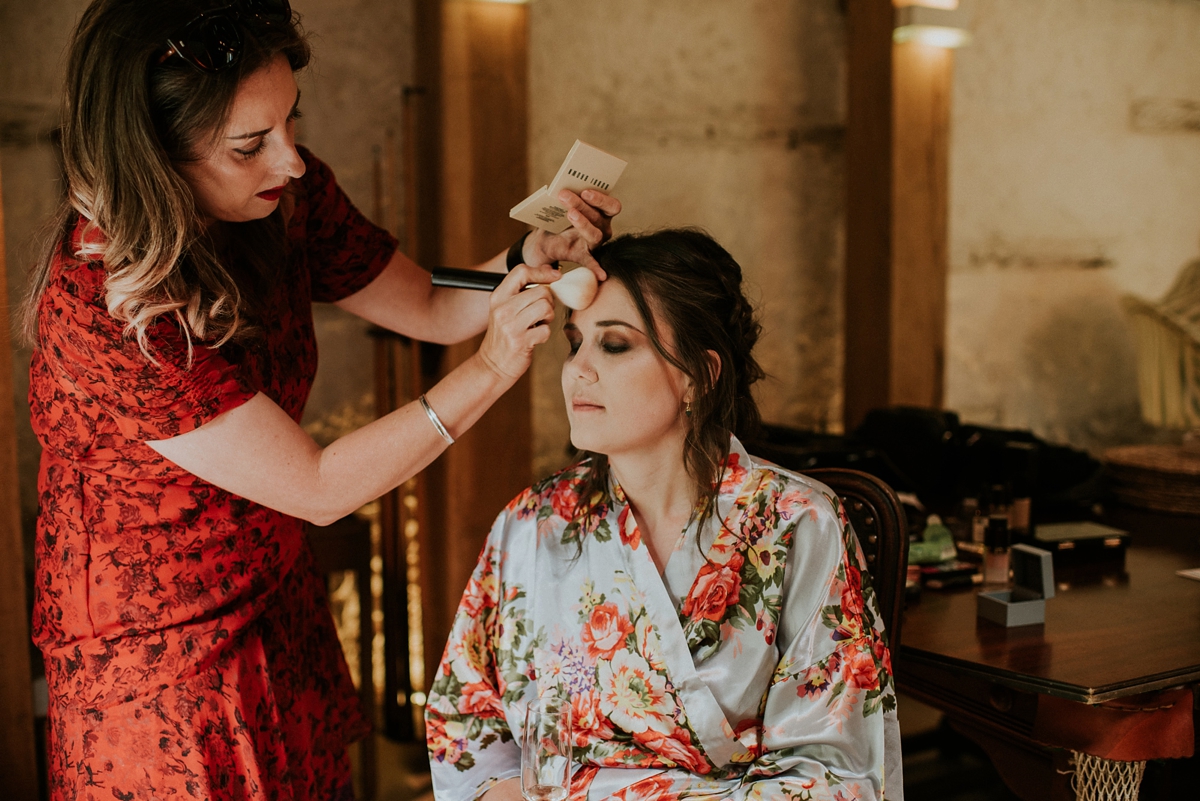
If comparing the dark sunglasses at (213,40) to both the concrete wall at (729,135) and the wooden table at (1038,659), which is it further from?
the concrete wall at (729,135)

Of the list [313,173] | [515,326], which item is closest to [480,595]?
[515,326]

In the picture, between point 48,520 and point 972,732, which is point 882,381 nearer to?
point 972,732

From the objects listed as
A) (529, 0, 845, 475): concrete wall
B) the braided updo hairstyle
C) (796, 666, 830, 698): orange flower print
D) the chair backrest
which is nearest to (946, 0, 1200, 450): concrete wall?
(529, 0, 845, 475): concrete wall

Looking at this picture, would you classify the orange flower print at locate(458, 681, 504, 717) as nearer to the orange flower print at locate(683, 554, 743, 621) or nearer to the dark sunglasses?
the orange flower print at locate(683, 554, 743, 621)

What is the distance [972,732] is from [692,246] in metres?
1.08

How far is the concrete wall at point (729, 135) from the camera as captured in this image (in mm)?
3490

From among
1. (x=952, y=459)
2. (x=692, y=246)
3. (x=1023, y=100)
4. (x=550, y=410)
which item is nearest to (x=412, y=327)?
(x=692, y=246)

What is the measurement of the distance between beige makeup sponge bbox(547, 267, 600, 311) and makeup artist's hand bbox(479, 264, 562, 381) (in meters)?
0.07

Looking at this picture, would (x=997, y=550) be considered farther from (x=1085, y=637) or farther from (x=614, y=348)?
(x=614, y=348)

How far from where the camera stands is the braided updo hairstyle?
1.56 meters

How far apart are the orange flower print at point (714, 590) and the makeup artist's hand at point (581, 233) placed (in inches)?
18.9

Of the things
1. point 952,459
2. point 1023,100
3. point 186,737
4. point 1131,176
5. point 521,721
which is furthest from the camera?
point 1131,176

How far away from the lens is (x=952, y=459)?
3.04 metres

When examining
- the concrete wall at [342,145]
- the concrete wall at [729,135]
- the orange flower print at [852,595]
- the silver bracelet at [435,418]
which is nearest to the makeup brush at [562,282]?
the silver bracelet at [435,418]
